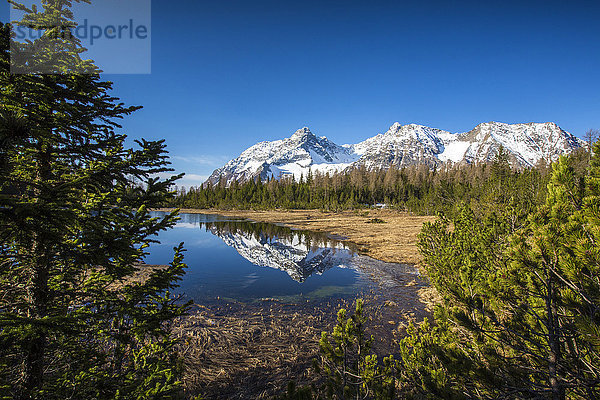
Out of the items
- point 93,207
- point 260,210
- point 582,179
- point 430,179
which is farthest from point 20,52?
point 430,179

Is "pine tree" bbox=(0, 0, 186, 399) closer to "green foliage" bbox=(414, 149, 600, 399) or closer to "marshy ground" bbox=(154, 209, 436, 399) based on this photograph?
"marshy ground" bbox=(154, 209, 436, 399)

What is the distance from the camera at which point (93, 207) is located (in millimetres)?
3561

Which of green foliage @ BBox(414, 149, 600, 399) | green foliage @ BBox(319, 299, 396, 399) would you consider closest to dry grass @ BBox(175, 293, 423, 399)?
green foliage @ BBox(319, 299, 396, 399)

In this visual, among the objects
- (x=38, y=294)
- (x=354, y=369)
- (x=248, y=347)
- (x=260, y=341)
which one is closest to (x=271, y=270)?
(x=260, y=341)

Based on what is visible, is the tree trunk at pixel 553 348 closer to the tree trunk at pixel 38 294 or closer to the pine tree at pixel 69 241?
the pine tree at pixel 69 241

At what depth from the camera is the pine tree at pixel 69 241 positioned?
2824mm

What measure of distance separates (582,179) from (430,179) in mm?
115891

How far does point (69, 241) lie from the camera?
3572 millimetres

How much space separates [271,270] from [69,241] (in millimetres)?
17281

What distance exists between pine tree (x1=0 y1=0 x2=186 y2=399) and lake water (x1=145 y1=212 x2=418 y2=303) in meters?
10.3

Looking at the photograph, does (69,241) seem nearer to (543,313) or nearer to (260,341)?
(543,313)

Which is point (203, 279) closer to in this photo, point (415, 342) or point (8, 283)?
point (8, 283)

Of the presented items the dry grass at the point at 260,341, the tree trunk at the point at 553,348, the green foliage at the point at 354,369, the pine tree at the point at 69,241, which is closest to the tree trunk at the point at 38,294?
the pine tree at the point at 69,241

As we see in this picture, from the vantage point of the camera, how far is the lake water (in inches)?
573
